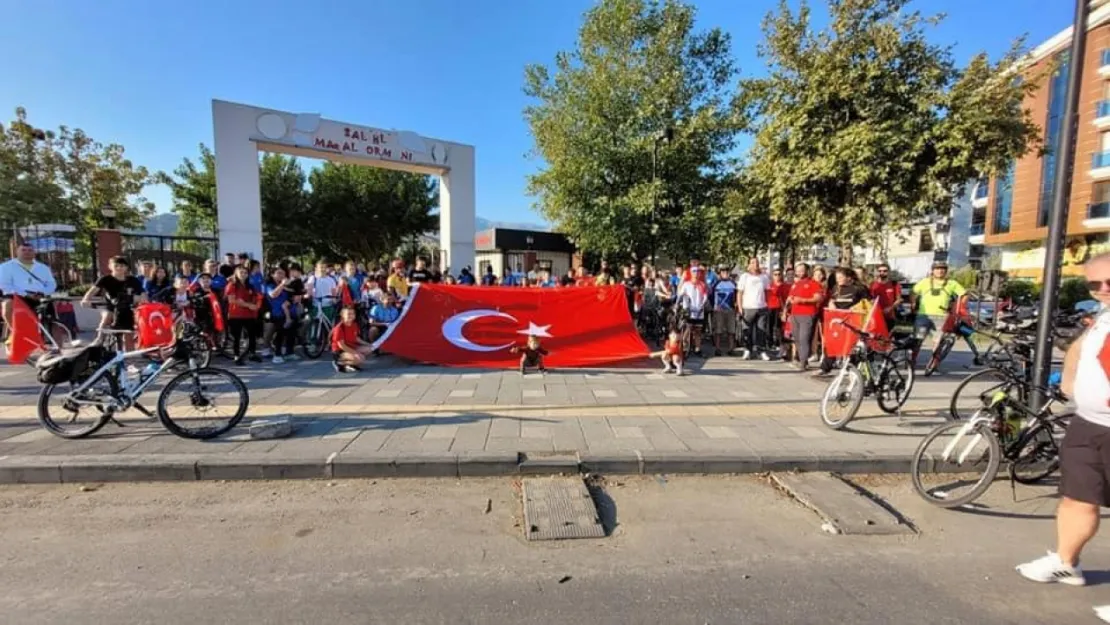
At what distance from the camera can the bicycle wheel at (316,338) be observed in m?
8.95

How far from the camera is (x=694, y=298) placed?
9062 millimetres

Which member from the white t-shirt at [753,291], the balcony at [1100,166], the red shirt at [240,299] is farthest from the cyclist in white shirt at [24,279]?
the balcony at [1100,166]

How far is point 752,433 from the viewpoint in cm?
505

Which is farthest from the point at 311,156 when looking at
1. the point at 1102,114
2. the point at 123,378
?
the point at 1102,114

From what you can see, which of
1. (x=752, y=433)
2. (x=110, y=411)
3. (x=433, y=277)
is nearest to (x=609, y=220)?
A: (x=433, y=277)

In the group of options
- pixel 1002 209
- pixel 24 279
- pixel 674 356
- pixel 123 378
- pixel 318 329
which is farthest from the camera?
pixel 1002 209

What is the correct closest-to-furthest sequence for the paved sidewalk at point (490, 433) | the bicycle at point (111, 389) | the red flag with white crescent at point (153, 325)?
the paved sidewalk at point (490, 433)
the bicycle at point (111, 389)
the red flag with white crescent at point (153, 325)

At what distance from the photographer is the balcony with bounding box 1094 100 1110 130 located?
31109 millimetres

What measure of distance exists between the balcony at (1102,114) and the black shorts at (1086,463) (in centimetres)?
4388

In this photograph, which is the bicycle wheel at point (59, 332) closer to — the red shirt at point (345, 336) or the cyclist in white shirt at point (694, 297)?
the red shirt at point (345, 336)

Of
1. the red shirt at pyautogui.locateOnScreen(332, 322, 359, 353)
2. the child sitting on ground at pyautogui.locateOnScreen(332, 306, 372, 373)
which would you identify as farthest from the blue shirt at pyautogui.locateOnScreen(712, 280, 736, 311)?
the red shirt at pyautogui.locateOnScreen(332, 322, 359, 353)

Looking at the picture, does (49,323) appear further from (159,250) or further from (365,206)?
(365,206)

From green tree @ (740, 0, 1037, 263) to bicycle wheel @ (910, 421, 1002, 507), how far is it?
8.10 meters

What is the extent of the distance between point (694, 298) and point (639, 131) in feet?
38.0
